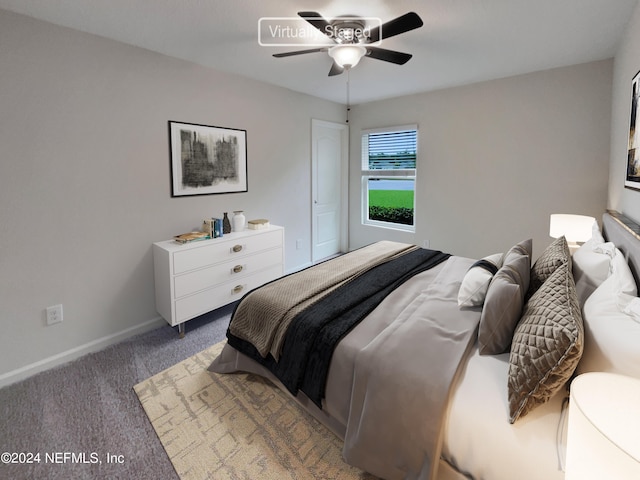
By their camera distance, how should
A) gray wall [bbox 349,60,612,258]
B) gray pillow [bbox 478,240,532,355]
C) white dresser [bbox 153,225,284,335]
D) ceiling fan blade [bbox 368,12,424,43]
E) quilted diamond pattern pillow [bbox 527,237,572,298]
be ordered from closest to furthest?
gray pillow [bbox 478,240,532,355] < quilted diamond pattern pillow [bbox 527,237,572,298] < ceiling fan blade [bbox 368,12,424,43] < white dresser [bbox 153,225,284,335] < gray wall [bbox 349,60,612,258]

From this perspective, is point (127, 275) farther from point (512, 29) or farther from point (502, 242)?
point (502, 242)

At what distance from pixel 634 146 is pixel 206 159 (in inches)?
128

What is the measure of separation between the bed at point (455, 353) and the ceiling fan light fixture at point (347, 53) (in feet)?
5.26

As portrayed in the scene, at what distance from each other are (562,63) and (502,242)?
184 cm

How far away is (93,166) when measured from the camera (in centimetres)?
245

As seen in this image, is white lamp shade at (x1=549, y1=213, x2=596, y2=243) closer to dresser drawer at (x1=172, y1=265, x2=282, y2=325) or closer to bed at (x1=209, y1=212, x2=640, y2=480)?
bed at (x1=209, y1=212, x2=640, y2=480)

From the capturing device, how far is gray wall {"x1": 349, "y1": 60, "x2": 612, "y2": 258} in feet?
Result: 10.1

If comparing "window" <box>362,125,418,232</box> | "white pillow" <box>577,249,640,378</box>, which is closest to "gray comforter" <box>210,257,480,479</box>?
"white pillow" <box>577,249,640,378</box>

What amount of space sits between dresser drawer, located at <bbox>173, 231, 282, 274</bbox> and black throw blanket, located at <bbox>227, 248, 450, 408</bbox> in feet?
2.92

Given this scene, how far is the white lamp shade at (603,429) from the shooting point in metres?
0.56

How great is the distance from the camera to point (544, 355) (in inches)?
41.1

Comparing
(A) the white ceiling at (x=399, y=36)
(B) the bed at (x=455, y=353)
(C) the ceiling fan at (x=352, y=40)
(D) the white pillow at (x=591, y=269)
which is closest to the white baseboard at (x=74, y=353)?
(B) the bed at (x=455, y=353)

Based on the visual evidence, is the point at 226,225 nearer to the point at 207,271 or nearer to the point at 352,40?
the point at 207,271

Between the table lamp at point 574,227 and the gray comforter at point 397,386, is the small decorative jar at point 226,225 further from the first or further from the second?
the table lamp at point 574,227
